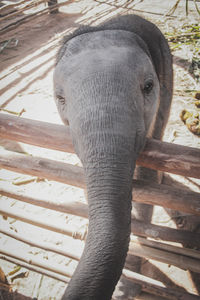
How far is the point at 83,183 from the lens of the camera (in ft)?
4.61

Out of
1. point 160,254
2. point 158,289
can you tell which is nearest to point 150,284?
point 158,289

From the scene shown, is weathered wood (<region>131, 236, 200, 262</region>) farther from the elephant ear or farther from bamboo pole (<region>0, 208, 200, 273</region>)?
the elephant ear

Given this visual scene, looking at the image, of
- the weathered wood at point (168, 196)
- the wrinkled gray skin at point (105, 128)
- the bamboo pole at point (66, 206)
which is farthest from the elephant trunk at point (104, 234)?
the bamboo pole at point (66, 206)

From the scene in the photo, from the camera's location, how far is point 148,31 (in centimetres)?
178

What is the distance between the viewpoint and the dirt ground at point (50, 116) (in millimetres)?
2088

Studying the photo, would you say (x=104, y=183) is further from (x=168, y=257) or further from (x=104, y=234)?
(x=168, y=257)

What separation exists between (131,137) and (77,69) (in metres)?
0.45

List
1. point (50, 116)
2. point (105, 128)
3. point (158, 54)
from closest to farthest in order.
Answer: point (105, 128) → point (158, 54) → point (50, 116)

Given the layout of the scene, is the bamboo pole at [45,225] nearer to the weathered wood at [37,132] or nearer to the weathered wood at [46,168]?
the weathered wood at [46,168]

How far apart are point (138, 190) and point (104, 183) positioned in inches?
19.3

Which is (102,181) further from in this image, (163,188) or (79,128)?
(163,188)

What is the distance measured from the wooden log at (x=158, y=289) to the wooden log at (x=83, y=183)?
69cm

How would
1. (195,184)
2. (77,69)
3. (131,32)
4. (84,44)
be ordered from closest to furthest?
(77,69) → (84,44) → (131,32) → (195,184)

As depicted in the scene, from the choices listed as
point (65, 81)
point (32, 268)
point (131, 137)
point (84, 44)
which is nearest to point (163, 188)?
point (131, 137)
